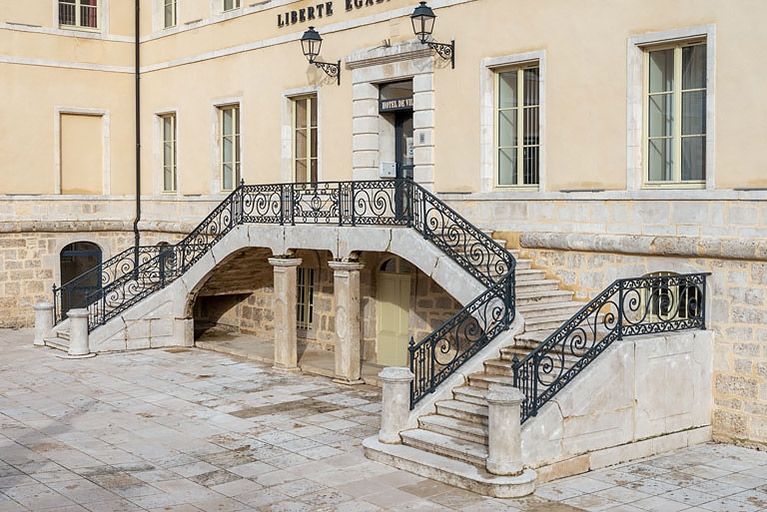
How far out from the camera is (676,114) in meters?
A: 12.1

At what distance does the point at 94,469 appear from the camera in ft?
34.0

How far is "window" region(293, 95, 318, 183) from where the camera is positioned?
17922mm

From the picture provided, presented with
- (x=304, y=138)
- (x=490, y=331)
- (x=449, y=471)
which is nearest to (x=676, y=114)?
(x=490, y=331)

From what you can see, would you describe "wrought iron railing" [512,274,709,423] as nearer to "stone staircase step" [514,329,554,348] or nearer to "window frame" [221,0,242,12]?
"stone staircase step" [514,329,554,348]

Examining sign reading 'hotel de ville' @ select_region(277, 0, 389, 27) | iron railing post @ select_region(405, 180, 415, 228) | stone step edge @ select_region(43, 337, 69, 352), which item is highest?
sign reading 'hotel de ville' @ select_region(277, 0, 389, 27)

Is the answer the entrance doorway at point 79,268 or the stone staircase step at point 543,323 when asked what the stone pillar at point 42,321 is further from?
the stone staircase step at point 543,323

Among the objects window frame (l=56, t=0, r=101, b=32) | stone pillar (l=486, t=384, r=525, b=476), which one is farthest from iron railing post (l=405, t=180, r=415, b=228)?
window frame (l=56, t=0, r=101, b=32)

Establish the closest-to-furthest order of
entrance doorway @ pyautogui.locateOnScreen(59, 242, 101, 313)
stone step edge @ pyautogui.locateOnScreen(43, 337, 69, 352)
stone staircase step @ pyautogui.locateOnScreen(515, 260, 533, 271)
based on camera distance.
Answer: stone staircase step @ pyautogui.locateOnScreen(515, 260, 533, 271) → stone step edge @ pyautogui.locateOnScreen(43, 337, 69, 352) → entrance doorway @ pyautogui.locateOnScreen(59, 242, 101, 313)

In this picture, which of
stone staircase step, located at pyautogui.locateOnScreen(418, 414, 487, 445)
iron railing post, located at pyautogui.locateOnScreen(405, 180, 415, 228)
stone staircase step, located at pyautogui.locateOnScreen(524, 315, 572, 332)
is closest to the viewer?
stone staircase step, located at pyautogui.locateOnScreen(418, 414, 487, 445)

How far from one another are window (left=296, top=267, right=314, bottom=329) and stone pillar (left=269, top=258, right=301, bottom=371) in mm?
2621

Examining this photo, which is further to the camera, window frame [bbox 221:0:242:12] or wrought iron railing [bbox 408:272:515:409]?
window frame [bbox 221:0:242:12]

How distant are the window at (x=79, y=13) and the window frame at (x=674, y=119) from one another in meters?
13.8

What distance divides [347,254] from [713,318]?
17.7 ft

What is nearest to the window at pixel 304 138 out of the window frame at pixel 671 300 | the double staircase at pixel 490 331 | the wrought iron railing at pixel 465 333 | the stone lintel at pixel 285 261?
the stone lintel at pixel 285 261
